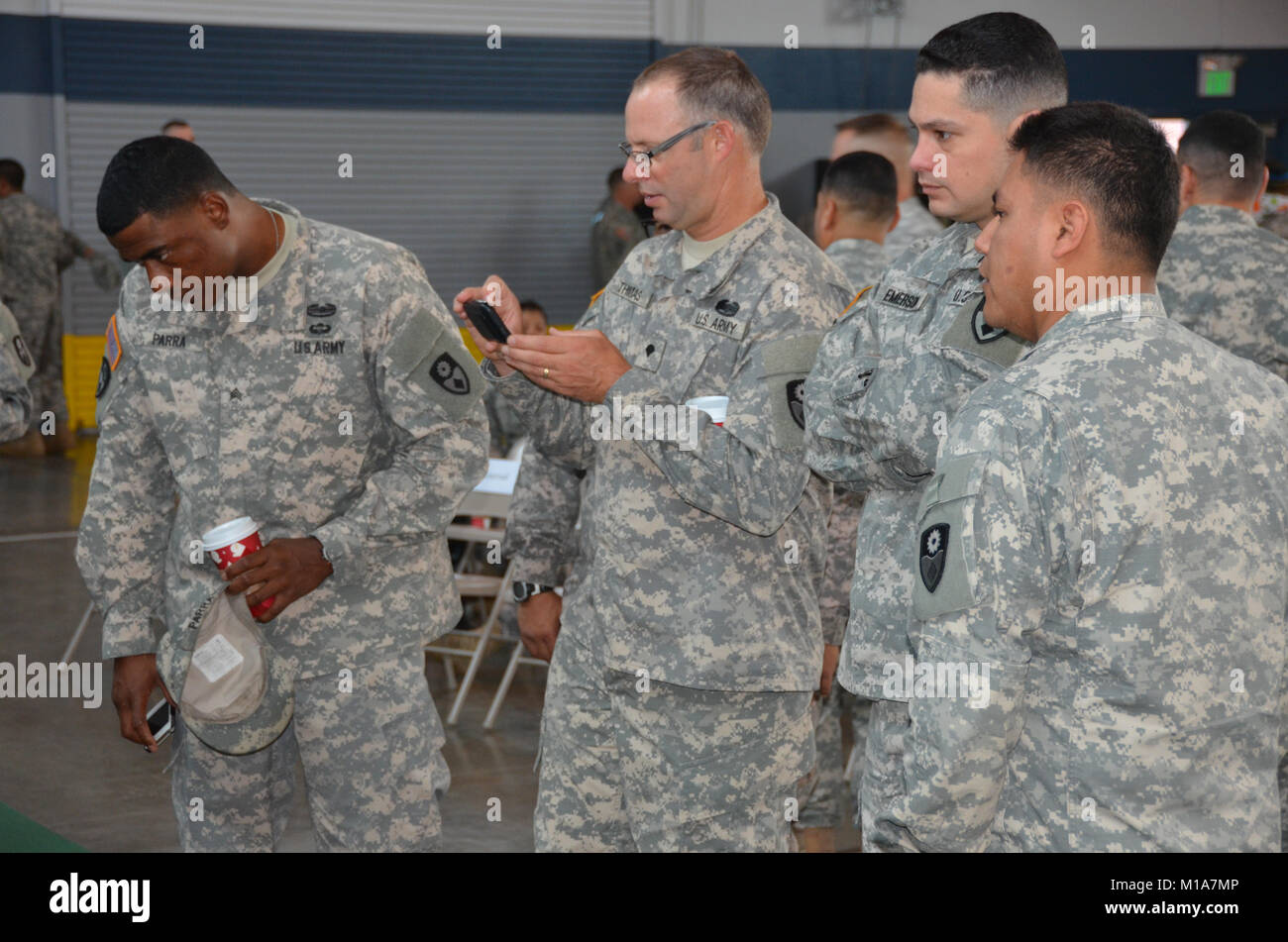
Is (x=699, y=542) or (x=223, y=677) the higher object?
(x=699, y=542)

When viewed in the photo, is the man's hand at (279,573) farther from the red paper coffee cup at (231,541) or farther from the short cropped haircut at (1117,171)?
the short cropped haircut at (1117,171)

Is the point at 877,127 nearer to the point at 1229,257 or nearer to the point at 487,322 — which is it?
the point at 1229,257

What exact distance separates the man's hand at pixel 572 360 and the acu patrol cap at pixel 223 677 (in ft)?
2.54

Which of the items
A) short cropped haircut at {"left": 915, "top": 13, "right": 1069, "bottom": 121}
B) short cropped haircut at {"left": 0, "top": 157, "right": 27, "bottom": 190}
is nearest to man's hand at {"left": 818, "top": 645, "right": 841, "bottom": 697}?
short cropped haircut at {"left": 915, "top": 13, "right": 1069, "bottom": 121}

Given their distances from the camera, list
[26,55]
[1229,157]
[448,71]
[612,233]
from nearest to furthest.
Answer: [1229,157], [26,55], [612,233], [448,71]

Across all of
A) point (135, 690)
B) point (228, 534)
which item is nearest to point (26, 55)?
point (135, 690)

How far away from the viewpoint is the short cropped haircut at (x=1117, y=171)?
5.39ft

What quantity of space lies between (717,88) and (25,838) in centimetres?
194

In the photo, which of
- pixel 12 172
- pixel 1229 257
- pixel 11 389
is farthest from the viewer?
pixel 12 172

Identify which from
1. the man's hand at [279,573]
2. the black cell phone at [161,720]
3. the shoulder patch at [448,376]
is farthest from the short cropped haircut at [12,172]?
the man's hand at [279,573]

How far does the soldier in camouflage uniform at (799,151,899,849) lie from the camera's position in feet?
12.9

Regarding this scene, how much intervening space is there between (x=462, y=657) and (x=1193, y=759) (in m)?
5.27

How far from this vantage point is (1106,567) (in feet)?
5.08

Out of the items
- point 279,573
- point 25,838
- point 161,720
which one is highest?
point 279,573
